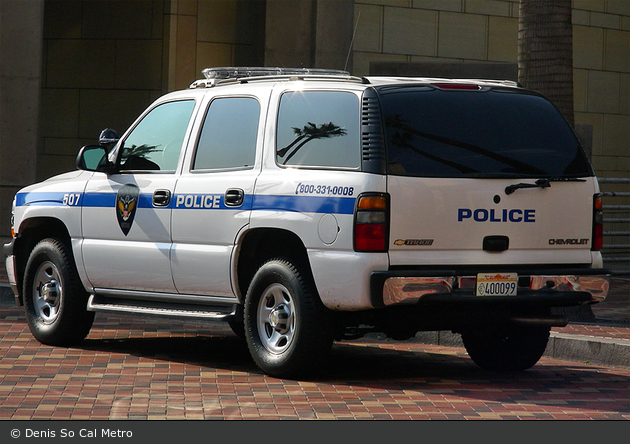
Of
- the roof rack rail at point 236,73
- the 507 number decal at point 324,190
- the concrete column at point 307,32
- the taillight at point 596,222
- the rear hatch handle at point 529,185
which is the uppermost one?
the concrete column at point 307,32

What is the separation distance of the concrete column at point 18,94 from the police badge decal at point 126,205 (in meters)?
8.24

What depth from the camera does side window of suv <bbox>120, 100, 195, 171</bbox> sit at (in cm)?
845

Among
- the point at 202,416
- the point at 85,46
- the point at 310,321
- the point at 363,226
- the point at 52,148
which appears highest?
the point at 85,46

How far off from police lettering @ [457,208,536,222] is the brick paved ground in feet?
3.67

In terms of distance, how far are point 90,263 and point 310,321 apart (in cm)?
240

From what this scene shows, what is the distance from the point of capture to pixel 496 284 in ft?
23.6

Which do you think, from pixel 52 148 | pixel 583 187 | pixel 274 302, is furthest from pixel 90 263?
pixel 52 148

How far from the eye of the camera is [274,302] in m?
7.59

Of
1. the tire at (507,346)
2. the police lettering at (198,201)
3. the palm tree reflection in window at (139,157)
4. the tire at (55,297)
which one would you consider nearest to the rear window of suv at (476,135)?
the tire at (507,346)

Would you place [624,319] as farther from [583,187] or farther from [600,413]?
[600,413]

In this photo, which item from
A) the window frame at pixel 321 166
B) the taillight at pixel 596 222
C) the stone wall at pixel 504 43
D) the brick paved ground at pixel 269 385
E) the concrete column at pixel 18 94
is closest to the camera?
the brick paved ground at pixel 269 385

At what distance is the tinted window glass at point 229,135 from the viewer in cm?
786

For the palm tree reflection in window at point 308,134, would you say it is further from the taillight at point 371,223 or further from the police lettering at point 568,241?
the police lettering at point 568,241

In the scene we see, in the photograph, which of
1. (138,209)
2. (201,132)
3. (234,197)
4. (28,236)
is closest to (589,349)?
(234,197)
